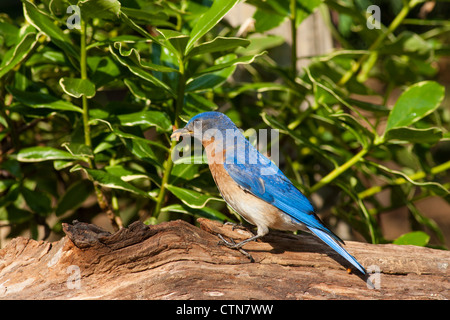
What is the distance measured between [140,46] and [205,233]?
41.7 inches

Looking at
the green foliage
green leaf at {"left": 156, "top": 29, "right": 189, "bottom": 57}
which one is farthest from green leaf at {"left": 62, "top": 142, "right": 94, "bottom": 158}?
green leaf at {"left": 156, "top": 29, "right": 189, "bottom": 57}

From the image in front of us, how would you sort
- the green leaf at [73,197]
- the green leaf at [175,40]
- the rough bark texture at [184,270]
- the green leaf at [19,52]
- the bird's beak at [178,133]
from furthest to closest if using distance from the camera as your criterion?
1. the green leaf at [73,197]
2. the bird's beak at [178,133]
3. the green leaf at [19,52]
4. the green leaf at [175,40]
5. the rough bark texture at [184,270]

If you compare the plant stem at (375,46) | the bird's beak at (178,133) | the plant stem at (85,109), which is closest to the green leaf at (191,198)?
the bird's beak at (178,133)

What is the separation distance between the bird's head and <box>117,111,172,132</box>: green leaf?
0.08 meters

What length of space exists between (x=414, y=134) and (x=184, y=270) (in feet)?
4.05

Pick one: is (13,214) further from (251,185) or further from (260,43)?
(260,43)

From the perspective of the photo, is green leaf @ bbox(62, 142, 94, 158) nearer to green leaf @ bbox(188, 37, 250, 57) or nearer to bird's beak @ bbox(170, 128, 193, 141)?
bird's beak @ bbox(170, 128, 193, 141)

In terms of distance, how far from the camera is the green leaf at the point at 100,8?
2.08 metres

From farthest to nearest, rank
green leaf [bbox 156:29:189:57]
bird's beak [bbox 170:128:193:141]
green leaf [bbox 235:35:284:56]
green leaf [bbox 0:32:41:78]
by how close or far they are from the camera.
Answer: green leaf [bbox 235:35:284:56] < bird's beak [bbox 170:128:193:141] < green leaf [bbox 0:32:41:78] < green leaf [bbox 156:29:189:57]

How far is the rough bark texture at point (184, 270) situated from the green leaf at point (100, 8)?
2.91ft

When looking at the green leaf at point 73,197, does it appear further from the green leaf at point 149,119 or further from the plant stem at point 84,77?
the green leaf at point 149,119

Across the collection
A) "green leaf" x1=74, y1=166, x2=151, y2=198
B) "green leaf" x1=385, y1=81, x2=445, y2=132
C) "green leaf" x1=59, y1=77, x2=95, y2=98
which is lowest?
"green leaf" x1=74, y1=166, x2=151, y2=198

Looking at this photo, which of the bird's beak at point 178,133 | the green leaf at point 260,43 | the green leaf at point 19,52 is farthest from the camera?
the green leaf at point 260,43

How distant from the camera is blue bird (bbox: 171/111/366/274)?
241 cm
